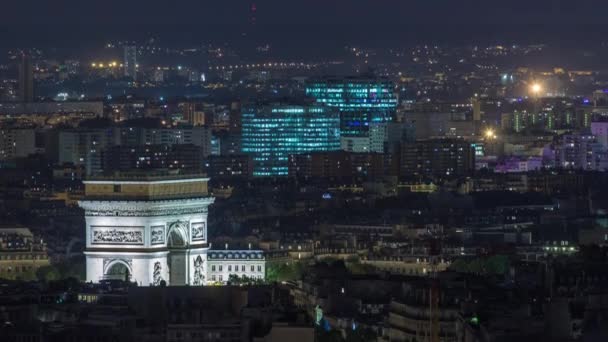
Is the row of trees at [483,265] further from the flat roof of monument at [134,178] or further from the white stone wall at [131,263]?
the flat roof of monument at [134,178]

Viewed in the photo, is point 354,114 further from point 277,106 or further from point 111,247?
point 111,247

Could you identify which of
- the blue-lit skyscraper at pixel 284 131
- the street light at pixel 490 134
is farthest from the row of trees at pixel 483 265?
the street light at pixel 490 134

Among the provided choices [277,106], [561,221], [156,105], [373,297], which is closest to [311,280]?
[373,297]

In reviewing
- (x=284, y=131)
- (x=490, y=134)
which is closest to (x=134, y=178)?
(x=284, y=131)

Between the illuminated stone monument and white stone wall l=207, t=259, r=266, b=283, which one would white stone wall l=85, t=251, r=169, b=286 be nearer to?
the illuminated stone monument

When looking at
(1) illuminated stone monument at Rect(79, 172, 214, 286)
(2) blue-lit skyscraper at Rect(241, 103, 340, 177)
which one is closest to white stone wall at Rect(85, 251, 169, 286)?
(1) illuminated stone monument at Rect(79, 172, 214, 286)

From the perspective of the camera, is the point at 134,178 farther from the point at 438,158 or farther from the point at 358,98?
the point at 358,98

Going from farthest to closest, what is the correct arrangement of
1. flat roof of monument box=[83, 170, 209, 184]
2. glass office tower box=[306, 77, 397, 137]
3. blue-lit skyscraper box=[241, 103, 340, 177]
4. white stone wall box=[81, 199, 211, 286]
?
glass office tower box=[306, 77, 397, 137]
blue-lit skyscraper box=[241, 103, 340, 177]
flat roof of monument box=[83, 170, 209, 184]
white stone wall box=[81, 199, 211, 286]
